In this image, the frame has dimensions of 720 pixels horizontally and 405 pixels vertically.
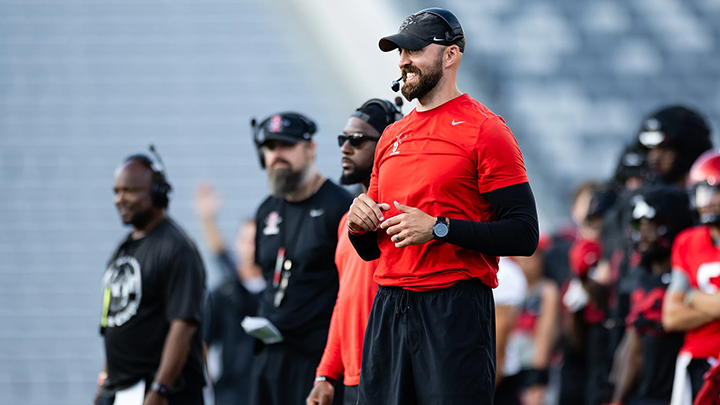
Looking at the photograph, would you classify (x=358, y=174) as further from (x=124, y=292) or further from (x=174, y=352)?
(x=124, y=292)

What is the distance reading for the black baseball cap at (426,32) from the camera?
2.87 meters

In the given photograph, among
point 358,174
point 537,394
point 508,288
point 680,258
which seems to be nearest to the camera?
point 358,174

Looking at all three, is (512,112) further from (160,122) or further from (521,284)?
(521,284)

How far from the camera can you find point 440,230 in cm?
267

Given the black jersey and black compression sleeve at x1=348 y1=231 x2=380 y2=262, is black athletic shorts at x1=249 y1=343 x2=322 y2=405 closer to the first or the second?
black compression sleeve at x1=348 y1=231 x2=380 y2=262

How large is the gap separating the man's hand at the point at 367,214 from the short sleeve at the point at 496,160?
0.32 m

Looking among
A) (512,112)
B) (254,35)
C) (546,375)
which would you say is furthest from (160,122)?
(546,375)

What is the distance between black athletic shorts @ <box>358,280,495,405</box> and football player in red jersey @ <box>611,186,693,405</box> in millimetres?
2454

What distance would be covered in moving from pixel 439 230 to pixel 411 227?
9 cm

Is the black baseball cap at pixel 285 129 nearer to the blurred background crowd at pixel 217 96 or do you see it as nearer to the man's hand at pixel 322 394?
the man's hand at pixel 322 394

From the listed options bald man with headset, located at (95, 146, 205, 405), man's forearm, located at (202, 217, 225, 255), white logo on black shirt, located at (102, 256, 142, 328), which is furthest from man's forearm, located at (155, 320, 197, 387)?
man's forearm, located at (202, 217, 225, 255)

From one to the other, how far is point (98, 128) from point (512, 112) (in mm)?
7285

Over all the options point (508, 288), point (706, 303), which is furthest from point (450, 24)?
point (508, 288)

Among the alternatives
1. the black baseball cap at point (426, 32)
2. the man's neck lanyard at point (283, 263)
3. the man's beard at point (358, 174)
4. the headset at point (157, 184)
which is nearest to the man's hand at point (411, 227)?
the black baseball cap at point (426, 32)
